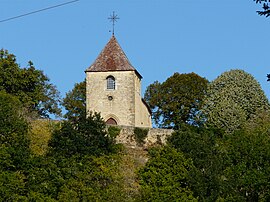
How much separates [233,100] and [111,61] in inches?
311

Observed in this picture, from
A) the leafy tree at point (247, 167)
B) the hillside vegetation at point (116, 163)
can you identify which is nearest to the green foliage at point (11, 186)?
the hillside vegetation at point (116, 163)

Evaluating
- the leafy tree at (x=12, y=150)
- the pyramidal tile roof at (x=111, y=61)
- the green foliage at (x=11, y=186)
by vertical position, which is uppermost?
the pyramidal tile roof at (x=111, y=61)

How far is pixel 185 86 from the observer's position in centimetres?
5028

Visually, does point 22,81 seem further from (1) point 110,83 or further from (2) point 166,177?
(2) point 166,177

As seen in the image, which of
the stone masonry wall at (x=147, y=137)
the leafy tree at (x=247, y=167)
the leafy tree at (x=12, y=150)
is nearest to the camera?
the leafy tree at (x=12, y=150)

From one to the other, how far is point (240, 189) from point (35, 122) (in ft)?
36.6

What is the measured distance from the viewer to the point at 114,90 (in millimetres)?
42094

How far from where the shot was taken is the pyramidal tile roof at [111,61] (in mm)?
42781

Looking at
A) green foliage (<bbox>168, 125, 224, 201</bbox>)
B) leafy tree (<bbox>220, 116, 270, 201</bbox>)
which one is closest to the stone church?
green foliage (<bbox>168, 125, 224, 201</bbox>)

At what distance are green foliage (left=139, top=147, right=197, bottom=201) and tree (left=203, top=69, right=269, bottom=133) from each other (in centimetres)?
975

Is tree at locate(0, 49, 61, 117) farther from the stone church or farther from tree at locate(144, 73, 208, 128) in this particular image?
tree at locate(144, 73, 208, 128)

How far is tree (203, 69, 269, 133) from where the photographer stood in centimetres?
4194

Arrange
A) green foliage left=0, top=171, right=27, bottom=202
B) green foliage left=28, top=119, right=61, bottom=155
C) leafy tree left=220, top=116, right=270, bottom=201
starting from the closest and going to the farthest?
1. green foliage left=0, top=171, right=27, bottom=202
2. leafy tree left=220, top=116, right=270, bottom=201
3. green foliage left=28, top=119, right=61, bottom=155

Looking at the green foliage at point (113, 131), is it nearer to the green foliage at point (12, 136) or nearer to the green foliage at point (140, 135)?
the green foliage at point (140, 135)
